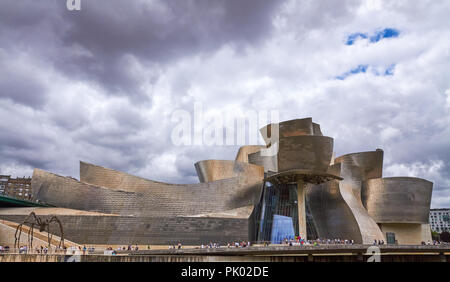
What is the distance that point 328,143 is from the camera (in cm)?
2806

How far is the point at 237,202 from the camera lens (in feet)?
96.0

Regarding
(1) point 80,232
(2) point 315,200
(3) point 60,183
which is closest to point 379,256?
(2) point 315,200

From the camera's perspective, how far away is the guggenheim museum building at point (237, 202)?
26703mm

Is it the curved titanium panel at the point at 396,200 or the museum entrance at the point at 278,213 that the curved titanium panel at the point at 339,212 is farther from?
the curved titanium panel at the point at 396,200

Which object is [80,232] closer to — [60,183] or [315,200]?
[60,183]

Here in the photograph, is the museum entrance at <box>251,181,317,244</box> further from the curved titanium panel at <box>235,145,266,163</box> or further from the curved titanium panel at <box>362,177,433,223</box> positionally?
the curved titanium panel at <box>362,177,433,223</box>

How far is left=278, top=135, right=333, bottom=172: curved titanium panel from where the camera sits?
27969mm

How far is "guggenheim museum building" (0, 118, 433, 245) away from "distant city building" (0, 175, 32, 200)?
193 feet

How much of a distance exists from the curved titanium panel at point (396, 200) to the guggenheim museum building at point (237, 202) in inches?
3.8

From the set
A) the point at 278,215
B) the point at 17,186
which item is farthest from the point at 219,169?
the point at 17,186

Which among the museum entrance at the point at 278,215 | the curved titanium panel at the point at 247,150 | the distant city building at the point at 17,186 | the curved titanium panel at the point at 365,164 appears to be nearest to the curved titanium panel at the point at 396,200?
the curved titanium panel at the point at 365,164

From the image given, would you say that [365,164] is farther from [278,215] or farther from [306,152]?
[278,215]

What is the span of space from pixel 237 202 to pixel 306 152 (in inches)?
271
